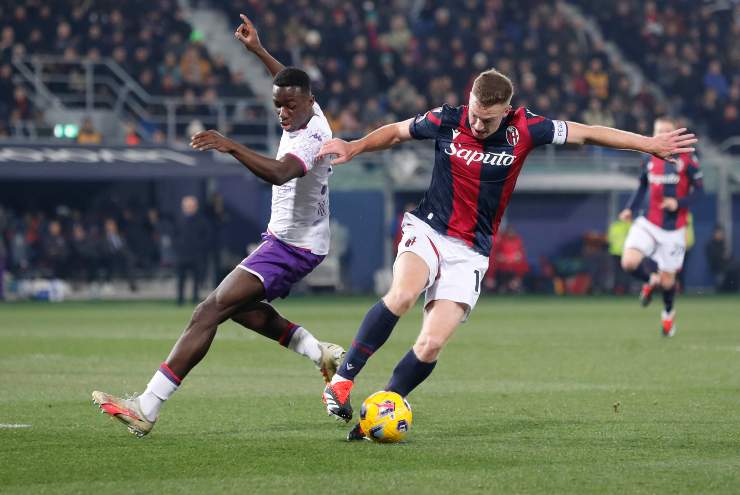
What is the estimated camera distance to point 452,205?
27.0ft

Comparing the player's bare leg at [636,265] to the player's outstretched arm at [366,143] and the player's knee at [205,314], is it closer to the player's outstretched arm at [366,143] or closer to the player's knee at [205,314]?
the player's outstretched arm at [366,143]

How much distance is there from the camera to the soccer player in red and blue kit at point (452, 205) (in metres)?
7.86

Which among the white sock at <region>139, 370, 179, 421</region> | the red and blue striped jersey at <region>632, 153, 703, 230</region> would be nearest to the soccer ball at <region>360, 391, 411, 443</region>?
the white sock at <region>139, 370, 179, 421</region>

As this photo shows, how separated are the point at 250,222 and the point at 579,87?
945cm

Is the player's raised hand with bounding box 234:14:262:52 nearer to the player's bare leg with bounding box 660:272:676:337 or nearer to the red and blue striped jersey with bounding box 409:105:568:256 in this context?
the red and blue striped jersey with bounding box 409:105:568:256

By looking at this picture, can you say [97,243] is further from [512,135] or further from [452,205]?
[512,135]

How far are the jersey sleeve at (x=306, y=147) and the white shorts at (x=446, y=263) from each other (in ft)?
2.40

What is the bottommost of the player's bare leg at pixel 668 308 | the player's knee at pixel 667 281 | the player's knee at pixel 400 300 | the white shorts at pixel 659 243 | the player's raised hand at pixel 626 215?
the player's bare leg at pixel 668 308

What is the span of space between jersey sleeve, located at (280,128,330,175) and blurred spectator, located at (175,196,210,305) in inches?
633

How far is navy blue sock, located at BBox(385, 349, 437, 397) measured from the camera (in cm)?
790

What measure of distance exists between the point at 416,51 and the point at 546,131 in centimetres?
2438

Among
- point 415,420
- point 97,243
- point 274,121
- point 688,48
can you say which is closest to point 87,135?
point 97,243

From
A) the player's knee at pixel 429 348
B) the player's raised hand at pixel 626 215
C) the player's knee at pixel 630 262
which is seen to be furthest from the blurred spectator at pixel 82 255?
the player's knee at pixel 429 348

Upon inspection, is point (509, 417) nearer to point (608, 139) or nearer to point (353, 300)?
point (608, 139)
